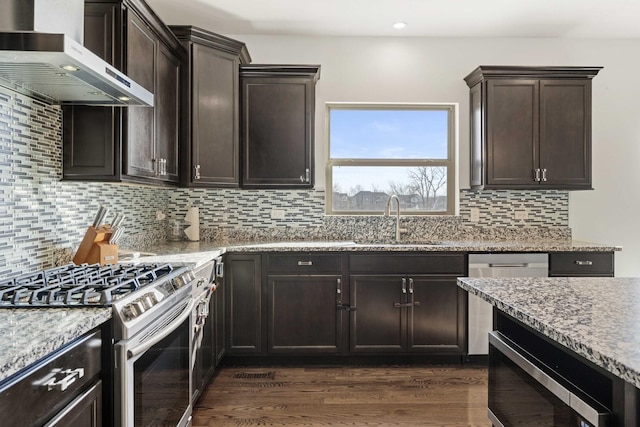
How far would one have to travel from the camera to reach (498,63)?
12.3ft

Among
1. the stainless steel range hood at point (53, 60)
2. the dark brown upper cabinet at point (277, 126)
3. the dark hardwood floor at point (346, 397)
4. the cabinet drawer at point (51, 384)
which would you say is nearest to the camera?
the cabinet drawer at point (51, 384)

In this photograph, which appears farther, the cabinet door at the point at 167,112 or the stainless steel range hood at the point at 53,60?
the cabinet door at the point at 167,112

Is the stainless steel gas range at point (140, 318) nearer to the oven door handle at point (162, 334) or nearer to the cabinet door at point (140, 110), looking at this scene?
the oven door handle at point (162, 334)

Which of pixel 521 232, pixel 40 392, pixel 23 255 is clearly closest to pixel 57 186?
pixel 23 255

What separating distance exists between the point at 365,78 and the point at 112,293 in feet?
9.44

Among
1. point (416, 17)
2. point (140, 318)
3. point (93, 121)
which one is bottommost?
point (140, 318)

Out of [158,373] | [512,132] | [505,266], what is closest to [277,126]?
[512,132]

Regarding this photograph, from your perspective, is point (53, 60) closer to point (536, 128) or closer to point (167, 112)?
point (167, 112)

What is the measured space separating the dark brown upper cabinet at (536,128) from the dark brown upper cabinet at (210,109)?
200 centimetres

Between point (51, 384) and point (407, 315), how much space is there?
2448 mm

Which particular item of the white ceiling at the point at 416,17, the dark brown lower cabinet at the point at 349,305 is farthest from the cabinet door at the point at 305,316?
the white ceiling at the point at 416,17

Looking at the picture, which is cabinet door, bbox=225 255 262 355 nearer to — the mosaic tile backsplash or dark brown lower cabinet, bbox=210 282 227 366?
dark brown lower cabinet, bbox=210 282 227 366

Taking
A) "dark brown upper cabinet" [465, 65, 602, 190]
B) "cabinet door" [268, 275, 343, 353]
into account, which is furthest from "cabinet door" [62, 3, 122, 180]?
"dark brown upper cabinet" [465, 65, 602, 190]

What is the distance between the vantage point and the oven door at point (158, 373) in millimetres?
1425
